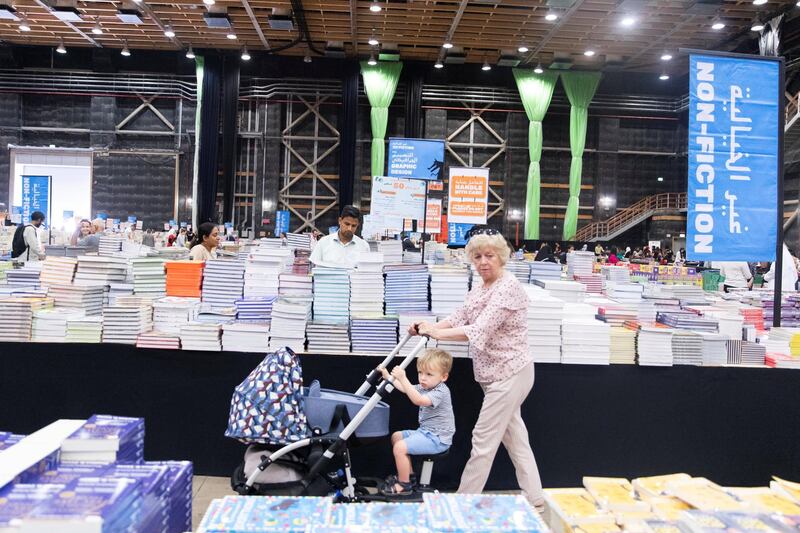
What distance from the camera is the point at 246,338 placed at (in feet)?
11.7

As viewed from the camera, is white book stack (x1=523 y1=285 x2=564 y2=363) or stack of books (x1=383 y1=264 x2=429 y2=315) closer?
white book stack (x1=523 y1=285 x2=564 y2=363)

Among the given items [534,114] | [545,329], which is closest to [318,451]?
[545,329]

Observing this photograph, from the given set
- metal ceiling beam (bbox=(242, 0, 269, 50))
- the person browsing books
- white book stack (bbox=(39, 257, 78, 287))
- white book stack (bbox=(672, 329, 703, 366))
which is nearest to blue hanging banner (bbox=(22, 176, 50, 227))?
metal ceiling beam (bbox=(242, 0, 269, 50))

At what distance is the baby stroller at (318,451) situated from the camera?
2695 mm

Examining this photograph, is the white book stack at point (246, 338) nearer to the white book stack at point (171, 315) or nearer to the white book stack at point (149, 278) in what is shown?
the white book stack at point (171, 315)

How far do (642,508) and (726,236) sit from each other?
9.12ft

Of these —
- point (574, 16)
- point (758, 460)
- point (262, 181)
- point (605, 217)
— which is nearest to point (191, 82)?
point (262, 181)

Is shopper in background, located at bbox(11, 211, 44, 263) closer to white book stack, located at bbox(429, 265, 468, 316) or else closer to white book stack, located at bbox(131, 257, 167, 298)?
white book stack, located at bbox(131, 257, 167, 298)

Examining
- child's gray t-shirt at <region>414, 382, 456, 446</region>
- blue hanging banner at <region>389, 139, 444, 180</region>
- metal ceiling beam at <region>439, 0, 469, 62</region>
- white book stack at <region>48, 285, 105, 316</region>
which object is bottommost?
child's gray t-shirt at <region>414, 382, 456, 446</region>

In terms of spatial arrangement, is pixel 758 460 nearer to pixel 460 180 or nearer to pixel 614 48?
pixel 460 180

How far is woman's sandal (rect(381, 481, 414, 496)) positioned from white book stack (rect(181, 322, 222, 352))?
51.7 inches

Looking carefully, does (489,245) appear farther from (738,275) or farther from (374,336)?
(738,275)

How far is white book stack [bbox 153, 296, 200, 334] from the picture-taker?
3.71 metres

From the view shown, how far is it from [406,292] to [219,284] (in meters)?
1.24
